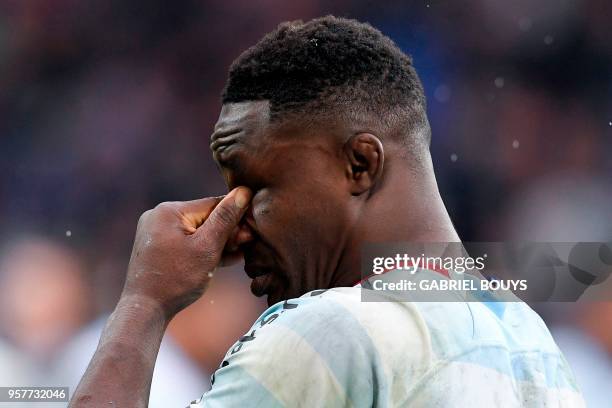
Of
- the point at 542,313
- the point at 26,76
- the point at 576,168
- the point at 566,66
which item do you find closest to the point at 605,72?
the point at 566,66

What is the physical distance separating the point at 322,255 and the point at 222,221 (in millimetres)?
274

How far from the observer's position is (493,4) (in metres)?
7.16

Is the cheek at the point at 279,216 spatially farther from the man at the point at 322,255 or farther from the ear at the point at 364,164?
the ear at the point at 364,164

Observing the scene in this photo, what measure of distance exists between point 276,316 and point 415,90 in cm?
87

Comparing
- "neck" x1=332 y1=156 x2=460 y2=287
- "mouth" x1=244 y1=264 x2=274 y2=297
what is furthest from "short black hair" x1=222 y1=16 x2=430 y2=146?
"mouth" x1=244 y1=264 x2=274 y2=297

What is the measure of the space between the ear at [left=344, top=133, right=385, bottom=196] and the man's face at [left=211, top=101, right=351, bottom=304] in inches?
0.9

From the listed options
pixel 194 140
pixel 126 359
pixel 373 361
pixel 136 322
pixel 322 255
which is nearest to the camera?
pixel 373 361

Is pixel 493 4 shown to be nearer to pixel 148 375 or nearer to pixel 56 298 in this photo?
pixel 56 298

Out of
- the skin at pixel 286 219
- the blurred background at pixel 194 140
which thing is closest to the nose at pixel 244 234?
the skin at pixel 286 219

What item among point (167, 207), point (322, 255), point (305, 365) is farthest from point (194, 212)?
point (305, 365)

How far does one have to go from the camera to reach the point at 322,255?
85.4 inches

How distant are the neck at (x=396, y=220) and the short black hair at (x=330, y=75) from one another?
188 mm

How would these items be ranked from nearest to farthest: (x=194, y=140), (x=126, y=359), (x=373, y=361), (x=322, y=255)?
1. (x=373, y=361)
2. (x=126, y=359)
3. (x=322, y=255)
4. (x=194, y=140)

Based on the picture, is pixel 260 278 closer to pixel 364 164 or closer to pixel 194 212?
pixel 194 212
